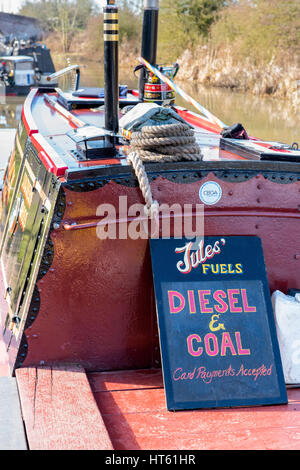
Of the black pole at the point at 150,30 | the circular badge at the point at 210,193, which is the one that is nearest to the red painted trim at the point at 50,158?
the circular badge at the point at 210,193

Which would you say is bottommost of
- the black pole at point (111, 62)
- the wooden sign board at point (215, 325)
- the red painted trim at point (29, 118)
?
the wooden sign board at point (215, 325)

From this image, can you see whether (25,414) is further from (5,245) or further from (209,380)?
(5,245)

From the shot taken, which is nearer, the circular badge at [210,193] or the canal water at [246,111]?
the circular badge at [210,193]

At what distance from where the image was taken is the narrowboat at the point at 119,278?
2682mm

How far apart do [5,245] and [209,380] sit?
2.11 m

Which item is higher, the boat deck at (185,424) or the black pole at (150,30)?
the black pole at (150,30)

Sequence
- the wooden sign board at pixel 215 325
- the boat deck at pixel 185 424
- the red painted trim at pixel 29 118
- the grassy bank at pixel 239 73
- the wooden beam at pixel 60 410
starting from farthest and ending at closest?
the grassy bank at pixel 239 73
the red painted trim at pixel 29 118
the wooden sign board at pixel 215 325
the boat deck at pixel 185 424
the wooden beam at pixel 60 410

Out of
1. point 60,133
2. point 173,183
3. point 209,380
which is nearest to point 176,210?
point 173,183

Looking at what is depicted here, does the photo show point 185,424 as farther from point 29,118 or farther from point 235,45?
point 235,45

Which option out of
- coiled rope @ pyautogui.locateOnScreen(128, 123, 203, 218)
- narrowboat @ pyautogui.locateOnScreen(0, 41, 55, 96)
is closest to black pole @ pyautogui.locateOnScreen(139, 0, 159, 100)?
coiled rope @ pyautogui.locateOnScreen(128, 123, 203, 218)

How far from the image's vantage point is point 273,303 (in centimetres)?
319

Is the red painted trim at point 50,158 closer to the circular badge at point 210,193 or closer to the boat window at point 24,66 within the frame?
the circular badge at point 210,193

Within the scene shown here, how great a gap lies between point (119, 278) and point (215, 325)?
577 millimetres

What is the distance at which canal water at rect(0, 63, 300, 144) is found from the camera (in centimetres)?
1630
